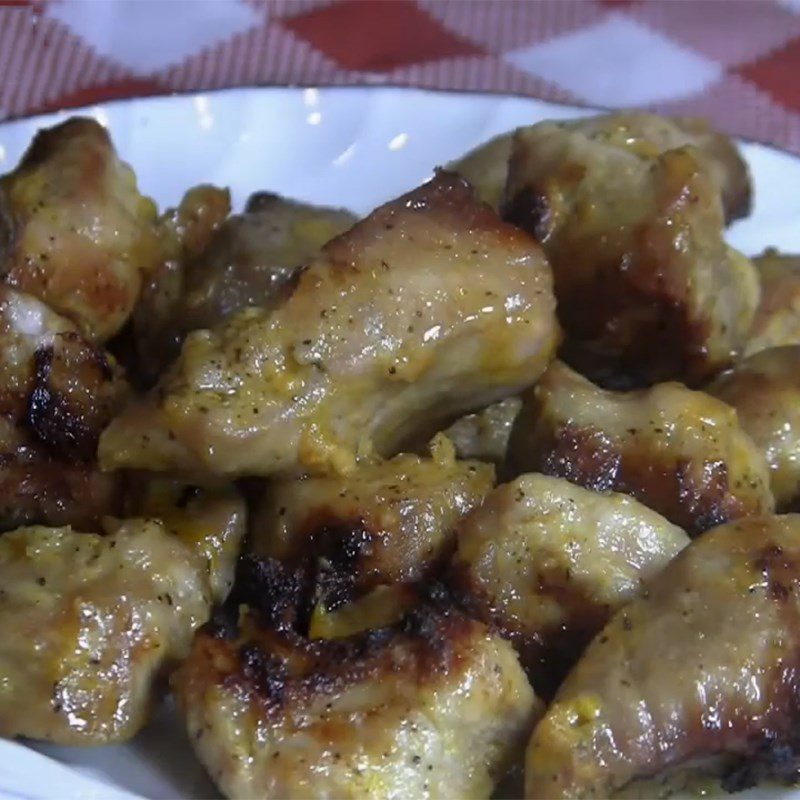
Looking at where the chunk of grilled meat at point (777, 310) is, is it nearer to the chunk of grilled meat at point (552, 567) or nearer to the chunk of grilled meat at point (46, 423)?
the chunk of grilled meat at point (552, 567)

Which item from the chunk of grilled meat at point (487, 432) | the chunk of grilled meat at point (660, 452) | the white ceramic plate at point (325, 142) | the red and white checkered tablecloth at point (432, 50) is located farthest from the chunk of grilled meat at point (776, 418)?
the red and white checkered tablecloth at point (432, 50)

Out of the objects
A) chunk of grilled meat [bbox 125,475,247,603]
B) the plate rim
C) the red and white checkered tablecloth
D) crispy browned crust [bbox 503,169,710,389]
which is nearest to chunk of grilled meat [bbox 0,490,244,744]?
chunk of grilled meat [bbox 125,475,247,603]

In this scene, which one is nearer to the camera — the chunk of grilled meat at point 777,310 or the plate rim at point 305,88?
the chunk of grilled meat at point 777,310

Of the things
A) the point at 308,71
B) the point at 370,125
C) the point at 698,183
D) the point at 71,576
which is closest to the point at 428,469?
the point at 71,576

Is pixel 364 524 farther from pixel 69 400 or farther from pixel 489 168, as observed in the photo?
pixel 489 168

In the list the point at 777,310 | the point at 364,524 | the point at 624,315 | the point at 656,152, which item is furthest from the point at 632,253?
the point at 364,524

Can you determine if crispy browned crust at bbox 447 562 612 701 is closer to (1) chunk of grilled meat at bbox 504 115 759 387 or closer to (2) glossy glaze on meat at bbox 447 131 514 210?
(1) chunk of grilled meat at bbox 504 115 759 387
